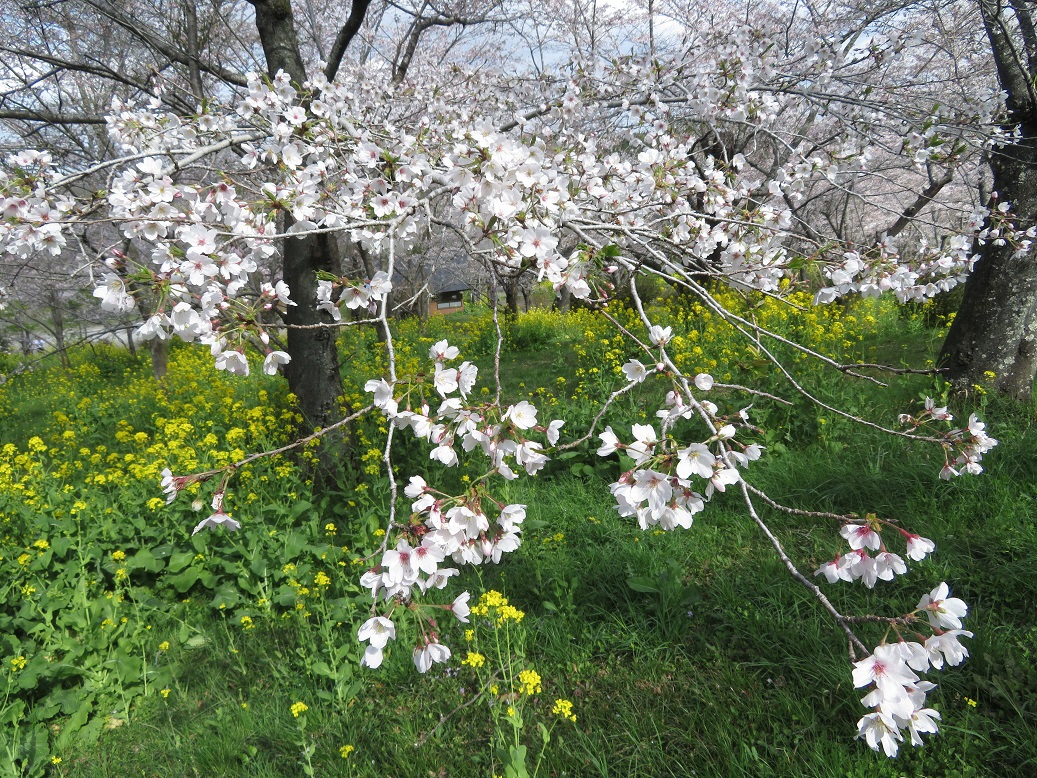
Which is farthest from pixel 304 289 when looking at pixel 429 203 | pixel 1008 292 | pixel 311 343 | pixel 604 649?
pixel 1008 292

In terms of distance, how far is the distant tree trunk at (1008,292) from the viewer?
3.48 m

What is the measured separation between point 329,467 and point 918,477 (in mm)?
3541

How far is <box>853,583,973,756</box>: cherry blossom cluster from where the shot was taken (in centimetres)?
95

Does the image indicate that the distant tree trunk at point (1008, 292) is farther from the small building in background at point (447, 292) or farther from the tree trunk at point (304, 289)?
the small building in background at point (447, 292)

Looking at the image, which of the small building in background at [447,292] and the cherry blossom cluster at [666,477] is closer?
the cherry blossom cluster at [666,477]

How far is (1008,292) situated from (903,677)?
12.5 feet

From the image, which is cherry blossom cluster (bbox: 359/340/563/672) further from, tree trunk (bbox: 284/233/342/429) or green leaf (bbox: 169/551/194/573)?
tree trunk (bbox: 284/233/342/429)

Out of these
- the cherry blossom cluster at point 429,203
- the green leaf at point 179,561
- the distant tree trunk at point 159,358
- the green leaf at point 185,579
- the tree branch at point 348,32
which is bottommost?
the distant tree trunk at point 159,358

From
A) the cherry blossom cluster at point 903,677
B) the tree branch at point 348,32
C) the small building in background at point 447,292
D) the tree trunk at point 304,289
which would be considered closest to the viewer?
the cherry blossom cluster at point 903,677

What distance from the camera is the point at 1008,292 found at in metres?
3.58

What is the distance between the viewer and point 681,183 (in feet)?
8.56

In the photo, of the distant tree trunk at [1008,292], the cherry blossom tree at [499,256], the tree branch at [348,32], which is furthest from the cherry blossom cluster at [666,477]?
the tree branch at [348,32]

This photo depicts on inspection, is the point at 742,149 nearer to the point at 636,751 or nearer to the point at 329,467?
the point at 329,467

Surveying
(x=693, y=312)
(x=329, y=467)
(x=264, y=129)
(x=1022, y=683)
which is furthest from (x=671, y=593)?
(x=693, y=312)
